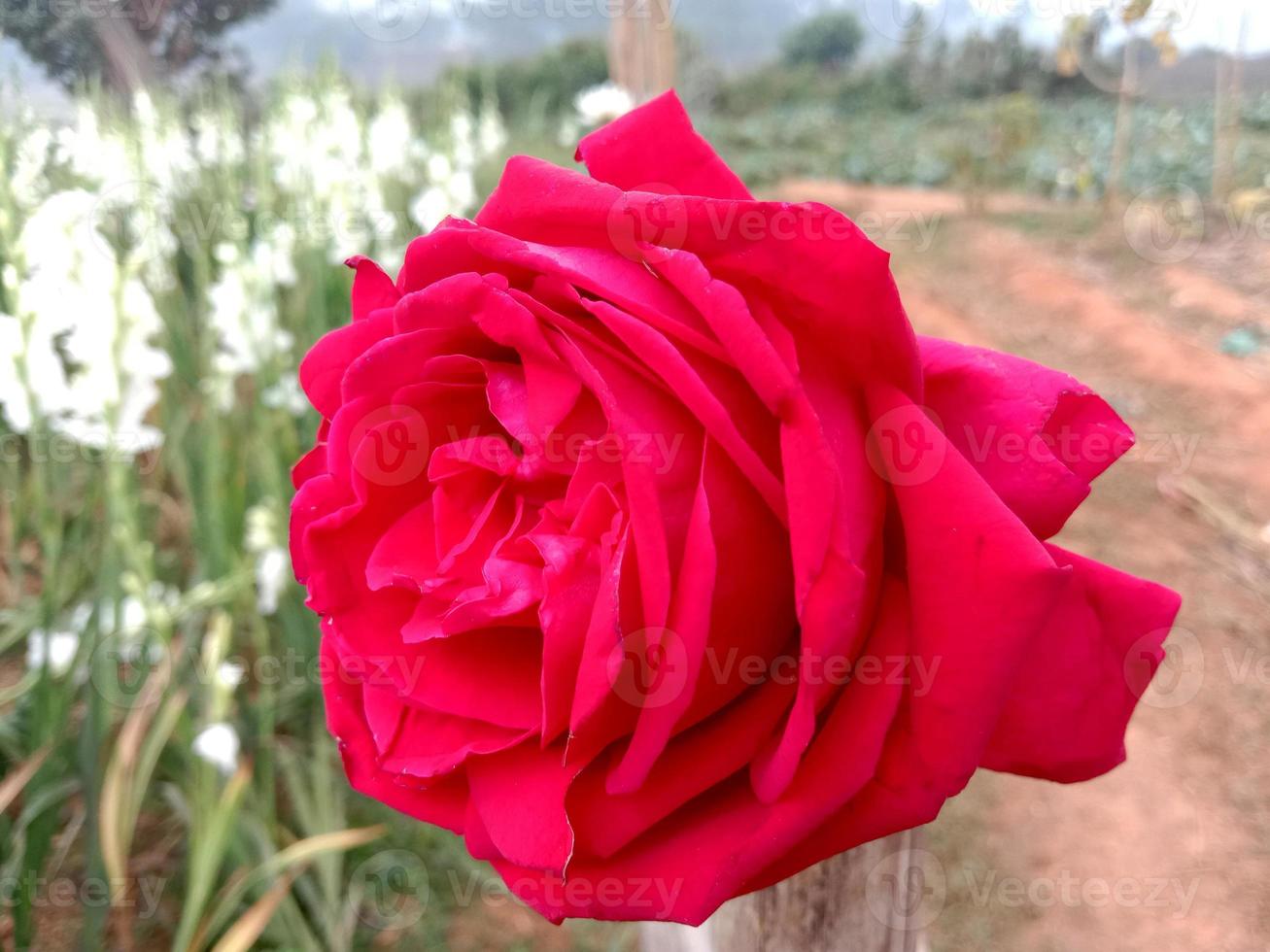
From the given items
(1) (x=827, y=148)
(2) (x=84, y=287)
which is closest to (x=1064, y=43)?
(2) (x=84, y=287)

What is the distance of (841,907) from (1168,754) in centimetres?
177

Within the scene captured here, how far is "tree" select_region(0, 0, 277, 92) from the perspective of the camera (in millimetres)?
1017

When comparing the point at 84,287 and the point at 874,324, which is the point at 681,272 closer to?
the point at 874,324

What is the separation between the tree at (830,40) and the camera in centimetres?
1423

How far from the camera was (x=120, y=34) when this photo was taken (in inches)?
46.8

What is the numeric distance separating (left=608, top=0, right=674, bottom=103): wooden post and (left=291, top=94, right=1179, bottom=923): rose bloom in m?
2.48
